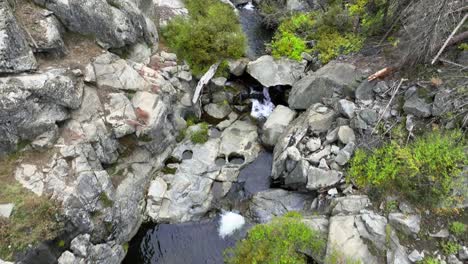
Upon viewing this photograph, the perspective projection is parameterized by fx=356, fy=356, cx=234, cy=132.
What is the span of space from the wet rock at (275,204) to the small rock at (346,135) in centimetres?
261

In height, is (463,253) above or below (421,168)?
below

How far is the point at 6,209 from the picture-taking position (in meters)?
11.1

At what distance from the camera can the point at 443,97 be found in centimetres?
1277

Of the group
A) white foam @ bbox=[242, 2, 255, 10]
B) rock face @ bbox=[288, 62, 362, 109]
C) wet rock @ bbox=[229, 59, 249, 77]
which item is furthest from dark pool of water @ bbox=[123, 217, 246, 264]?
white foam @ bbox=[242, 2, 255, 10]

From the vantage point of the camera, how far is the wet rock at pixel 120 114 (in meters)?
14.3

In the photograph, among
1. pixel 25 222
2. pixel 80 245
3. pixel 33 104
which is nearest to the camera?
pixel 25 222

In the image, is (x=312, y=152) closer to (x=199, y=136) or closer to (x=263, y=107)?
(x=263, y=107)

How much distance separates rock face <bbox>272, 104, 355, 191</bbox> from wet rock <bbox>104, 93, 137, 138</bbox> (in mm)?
6386

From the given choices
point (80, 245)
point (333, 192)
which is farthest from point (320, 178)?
point (80, 245)

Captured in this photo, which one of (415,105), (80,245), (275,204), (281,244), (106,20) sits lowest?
(275,204)

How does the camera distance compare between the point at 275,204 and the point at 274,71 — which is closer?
the point at 275,204

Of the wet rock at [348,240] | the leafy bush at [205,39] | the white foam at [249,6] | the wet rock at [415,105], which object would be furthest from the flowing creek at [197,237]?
the white foam at [249,6]

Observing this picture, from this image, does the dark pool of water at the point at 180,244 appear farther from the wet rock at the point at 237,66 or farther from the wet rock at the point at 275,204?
the wet rock at the point at 237,66

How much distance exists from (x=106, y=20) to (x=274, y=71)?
857cm
